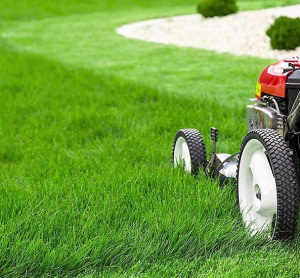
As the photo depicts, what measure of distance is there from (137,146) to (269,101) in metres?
1.60

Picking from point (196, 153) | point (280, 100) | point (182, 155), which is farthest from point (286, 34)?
point (280, 100)

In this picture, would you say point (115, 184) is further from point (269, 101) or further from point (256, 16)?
point (256, 16)

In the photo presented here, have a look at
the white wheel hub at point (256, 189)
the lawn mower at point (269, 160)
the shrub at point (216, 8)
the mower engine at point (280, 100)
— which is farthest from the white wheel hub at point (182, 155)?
the shrub at point (216, 8)

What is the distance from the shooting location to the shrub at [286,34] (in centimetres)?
1093

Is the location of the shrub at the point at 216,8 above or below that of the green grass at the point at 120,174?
above

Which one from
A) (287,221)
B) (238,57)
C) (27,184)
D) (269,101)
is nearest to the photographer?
(287,221)

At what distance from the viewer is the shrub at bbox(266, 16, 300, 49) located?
10930mm

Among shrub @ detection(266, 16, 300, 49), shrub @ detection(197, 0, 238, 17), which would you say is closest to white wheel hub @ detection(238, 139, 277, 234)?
shrub @ detection(266, 16, 300, 49)

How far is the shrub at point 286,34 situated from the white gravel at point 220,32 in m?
0.14

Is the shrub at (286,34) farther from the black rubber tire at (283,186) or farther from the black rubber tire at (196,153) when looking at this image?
the black rubber tire at (283,186)

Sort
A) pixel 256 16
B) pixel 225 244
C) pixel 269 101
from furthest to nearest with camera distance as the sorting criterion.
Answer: pixel 256 16
pixel 269 101
pixel 225 244

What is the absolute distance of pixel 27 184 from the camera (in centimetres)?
388

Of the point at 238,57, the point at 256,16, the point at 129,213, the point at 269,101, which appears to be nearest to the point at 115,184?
the point at 129,213

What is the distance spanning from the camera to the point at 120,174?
3664 mm
